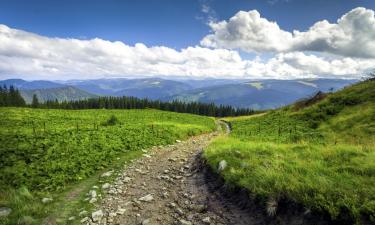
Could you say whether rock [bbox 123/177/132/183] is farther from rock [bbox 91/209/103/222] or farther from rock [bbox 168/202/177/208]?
rock [bbox 168/202/177/208]

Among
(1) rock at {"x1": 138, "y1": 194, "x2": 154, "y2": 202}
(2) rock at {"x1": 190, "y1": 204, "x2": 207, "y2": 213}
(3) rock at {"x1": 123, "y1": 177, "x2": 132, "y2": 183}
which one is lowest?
(3) rock at {"x1": 123, "y1": 177, "x2": 132, "y2": 183}

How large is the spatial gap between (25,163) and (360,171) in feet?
58.5

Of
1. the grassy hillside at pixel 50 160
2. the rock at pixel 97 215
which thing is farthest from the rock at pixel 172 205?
the grassy hillside at pixel 50 160

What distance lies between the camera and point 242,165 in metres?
11.7

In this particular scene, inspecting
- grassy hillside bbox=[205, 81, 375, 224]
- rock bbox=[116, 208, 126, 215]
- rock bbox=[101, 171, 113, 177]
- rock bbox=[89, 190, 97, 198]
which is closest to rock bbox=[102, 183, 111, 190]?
rock bbox=[89, 190, 97, 198]

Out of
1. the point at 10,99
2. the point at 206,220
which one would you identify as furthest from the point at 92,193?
the point at 10,99

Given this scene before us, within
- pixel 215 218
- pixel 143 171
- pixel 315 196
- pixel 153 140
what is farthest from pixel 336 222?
pixel 153 140

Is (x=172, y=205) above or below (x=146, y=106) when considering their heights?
above

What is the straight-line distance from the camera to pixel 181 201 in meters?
10.7

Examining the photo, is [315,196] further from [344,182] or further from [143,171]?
[143,171]

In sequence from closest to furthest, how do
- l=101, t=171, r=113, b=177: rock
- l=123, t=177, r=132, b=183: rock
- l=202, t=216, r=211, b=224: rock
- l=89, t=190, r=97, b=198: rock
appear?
l=202, t=216, r=211, b=224: rock < l=89, t=190, r=97, b=198: rock < l=123, t=177, r=132, b=183: rock < l=101, t=171, r=113, b=177: rock

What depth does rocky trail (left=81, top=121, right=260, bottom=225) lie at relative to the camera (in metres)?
9.15

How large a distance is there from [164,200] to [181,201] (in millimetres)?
784

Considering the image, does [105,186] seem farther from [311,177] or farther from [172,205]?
[311,177]
